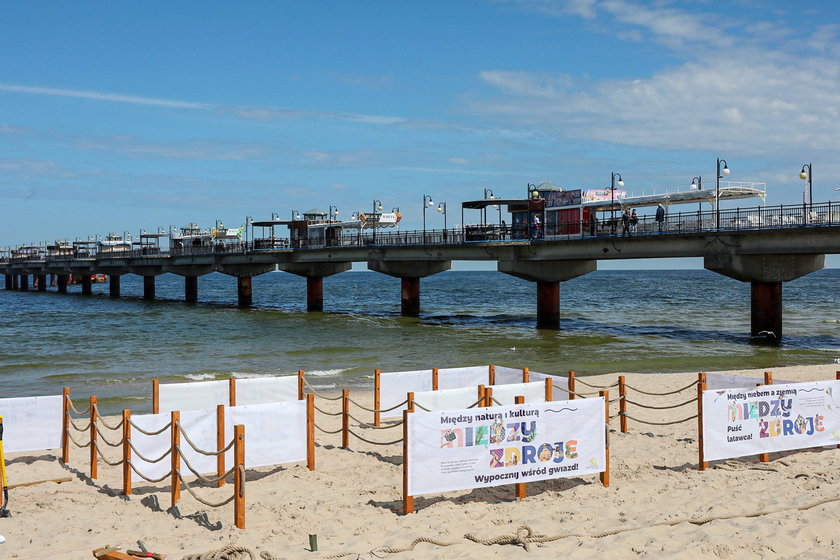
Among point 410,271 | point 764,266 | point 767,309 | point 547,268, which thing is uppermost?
point 764,266

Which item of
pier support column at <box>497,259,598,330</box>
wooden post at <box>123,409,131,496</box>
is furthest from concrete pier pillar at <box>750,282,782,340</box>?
wooden post at <box>123,409,131,496</box>

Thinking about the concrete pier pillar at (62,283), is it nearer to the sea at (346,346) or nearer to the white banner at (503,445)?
the sea at (346,346)

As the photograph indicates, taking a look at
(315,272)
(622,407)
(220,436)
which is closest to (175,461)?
(220,436)

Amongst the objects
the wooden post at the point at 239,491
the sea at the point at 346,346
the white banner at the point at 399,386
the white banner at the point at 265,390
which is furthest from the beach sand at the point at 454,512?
the sea at the point at 346,346

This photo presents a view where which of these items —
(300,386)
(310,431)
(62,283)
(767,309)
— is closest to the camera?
(310,431)

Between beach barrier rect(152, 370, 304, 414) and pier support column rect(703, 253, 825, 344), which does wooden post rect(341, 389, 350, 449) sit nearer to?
beach barrier rect(152, 370, 304, 414)

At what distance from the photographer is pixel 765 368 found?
28.3 metres

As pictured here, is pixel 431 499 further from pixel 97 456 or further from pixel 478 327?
pixel 478 327

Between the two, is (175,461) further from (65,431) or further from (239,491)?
(65,431)

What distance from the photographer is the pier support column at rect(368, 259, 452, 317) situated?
55156mm

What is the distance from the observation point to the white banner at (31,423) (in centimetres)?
1318

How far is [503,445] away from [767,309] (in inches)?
1223

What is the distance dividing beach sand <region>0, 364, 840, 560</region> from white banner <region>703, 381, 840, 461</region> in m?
0.26

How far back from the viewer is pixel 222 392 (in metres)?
14.5
